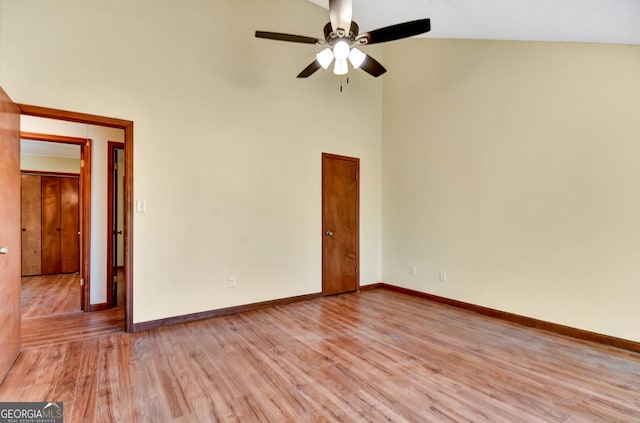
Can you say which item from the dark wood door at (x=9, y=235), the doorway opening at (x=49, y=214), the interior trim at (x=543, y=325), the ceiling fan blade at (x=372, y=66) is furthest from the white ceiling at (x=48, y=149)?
the interior trim at (x=543, y=325)

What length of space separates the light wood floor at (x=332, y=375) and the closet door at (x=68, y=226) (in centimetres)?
470

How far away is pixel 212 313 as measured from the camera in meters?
3.61

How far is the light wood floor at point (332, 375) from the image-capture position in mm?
1908

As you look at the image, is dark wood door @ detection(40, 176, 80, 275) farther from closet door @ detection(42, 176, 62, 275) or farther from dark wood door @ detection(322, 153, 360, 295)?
dark wood door @ detection(322, 153, 360, 295)

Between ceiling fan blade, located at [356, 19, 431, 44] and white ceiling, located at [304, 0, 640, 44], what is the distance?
1.00 metres

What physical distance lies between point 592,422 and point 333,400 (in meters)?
1.53

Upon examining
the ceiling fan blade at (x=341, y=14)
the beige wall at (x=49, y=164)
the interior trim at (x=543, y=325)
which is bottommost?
the interior trim at (x=543, y=325)

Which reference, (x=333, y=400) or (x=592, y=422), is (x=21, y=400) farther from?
(x=592, y=422)

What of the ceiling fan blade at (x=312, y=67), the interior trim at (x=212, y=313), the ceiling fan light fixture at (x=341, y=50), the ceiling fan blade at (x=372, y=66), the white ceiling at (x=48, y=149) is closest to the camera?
the ceiling fan light fixture at (x=341, y=50)

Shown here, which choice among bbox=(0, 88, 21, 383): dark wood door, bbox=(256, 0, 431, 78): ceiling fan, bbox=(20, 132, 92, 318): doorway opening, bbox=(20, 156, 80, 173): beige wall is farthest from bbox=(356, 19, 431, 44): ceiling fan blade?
bbox=(20, 156, 80, 173): beige wall

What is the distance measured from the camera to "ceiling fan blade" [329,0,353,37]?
231 centimetres

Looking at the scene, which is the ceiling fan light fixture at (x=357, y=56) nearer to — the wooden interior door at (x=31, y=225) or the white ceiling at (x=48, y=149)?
the white ceiling at (x=48, y=149)

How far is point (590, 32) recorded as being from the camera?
9.00 ft

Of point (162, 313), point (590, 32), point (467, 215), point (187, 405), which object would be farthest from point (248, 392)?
point (590, 32)
